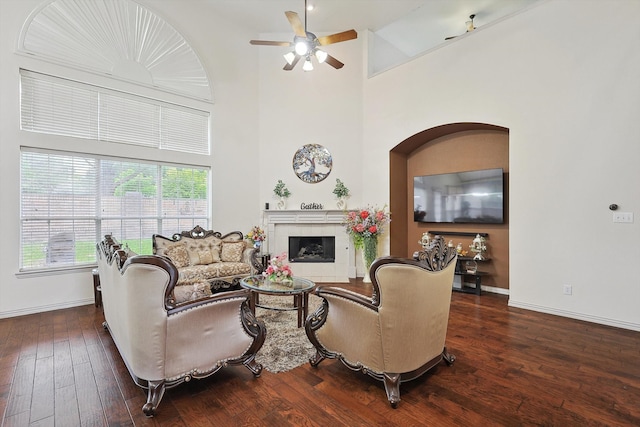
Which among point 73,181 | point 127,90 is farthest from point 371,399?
point 127,90

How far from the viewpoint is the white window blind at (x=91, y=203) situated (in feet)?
13.7

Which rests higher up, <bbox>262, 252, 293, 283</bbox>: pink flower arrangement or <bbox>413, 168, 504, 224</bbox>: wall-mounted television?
<bbox>413, 168, 504, 224</bbox>: wall-mounted television

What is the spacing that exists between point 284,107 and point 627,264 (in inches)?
235

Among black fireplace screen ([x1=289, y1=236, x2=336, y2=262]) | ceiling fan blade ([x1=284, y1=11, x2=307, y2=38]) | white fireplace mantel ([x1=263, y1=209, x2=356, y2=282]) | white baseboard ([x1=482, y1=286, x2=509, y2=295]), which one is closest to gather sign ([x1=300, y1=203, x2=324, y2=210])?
white fireplace mantel ([x1=263, y1=209, x2=356, y2=282])

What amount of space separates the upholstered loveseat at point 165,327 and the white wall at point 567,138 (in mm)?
4077

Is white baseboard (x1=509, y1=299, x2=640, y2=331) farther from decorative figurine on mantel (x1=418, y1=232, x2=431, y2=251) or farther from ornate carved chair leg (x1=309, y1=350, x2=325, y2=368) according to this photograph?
ornate carved chair leg (x1=309, y1=350, x2=325, y2=368)

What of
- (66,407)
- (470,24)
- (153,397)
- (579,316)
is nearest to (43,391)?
(66,407)

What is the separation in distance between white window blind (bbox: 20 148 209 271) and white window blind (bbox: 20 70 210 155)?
366 mm

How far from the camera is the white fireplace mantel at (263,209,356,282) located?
610 centimetres

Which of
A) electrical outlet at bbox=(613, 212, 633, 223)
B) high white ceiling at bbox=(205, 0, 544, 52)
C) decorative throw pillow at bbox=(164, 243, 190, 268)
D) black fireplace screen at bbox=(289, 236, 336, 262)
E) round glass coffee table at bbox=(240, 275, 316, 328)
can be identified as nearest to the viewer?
round glass coffee table at bbox=(240, 275, 316, 328)

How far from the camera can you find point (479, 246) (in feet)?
16.7

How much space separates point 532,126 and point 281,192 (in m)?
4.39

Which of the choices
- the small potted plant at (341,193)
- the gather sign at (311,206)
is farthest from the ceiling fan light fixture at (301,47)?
the gather sign at (311,206)

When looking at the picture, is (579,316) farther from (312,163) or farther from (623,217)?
(312,163)
